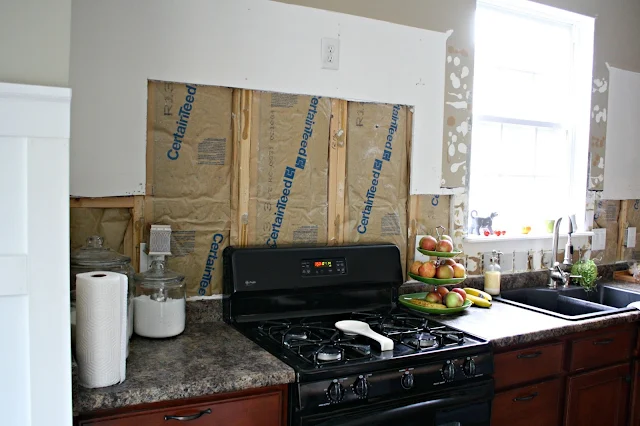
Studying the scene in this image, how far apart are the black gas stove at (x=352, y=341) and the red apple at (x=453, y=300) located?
122mm

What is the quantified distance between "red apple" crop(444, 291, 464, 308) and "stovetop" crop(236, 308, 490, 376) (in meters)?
0.16

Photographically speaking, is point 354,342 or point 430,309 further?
point 430,309

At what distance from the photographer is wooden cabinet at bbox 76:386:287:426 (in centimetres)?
162

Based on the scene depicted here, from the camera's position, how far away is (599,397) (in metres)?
2.74

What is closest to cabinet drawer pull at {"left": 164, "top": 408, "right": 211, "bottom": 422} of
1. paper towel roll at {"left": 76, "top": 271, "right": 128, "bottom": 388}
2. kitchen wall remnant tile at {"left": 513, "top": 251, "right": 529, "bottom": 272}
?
paper towel roll at {"left": 76, "top": 271, "right": 128, "bottom": 388}

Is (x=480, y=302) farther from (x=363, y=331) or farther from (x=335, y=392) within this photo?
Answer: (x=335, y=392)

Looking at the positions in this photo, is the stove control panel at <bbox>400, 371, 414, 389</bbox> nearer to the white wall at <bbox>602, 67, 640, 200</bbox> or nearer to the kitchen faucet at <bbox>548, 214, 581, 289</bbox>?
the kitchen faucet at <bbox>548, 214, 581, 289</bbox>

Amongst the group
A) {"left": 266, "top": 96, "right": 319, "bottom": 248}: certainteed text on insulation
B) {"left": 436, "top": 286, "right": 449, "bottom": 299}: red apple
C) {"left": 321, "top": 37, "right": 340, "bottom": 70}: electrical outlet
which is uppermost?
{"left": 321, "top": 37, "right": 340, "bottom": 70}: electrical outlet

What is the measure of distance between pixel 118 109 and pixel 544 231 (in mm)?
2556

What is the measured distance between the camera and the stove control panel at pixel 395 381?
1.84 metres

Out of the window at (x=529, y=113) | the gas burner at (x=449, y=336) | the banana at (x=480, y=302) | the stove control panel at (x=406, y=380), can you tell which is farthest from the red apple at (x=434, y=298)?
the window at (x=529, y=113)

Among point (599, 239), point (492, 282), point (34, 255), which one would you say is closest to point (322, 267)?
point (492, 282)

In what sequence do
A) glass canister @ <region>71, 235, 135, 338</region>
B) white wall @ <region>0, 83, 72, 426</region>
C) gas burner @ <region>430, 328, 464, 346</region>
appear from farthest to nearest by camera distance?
gas burner @ <region>430, 328, 464, 346</region>
glass canister @ <region>71, 235, 135, 338</region>
white wall @ <region>0, 83, 72, 426</region>

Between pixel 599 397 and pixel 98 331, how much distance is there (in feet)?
7.45
